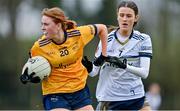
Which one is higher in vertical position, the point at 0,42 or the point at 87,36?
the point at 87,36

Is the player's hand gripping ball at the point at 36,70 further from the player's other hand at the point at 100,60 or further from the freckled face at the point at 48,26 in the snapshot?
the player's other hand at the point at 100,60

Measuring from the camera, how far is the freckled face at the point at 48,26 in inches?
314

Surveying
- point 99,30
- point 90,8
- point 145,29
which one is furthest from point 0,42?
point 99,30

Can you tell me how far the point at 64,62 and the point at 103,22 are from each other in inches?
898

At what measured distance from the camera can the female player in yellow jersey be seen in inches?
317

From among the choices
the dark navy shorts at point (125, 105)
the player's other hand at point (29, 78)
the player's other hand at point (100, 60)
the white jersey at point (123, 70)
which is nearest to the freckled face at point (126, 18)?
the white jersey at point (123, 70)

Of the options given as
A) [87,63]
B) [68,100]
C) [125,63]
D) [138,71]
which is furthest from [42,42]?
[138,71]

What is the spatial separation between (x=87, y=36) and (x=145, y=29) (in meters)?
23.7

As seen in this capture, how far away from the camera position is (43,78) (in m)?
8.13

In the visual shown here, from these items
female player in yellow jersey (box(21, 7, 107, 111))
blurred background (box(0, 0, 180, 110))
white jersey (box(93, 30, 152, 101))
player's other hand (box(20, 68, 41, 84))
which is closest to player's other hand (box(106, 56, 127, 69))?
white jersey (box(93, 30, 152, 101))

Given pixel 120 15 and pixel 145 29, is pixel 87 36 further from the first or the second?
pixel 145 29

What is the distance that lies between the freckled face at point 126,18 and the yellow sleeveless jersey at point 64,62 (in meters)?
0.57

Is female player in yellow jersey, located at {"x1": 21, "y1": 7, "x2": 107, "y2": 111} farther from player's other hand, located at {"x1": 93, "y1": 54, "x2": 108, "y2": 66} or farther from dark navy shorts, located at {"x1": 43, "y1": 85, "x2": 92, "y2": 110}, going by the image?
player's other hand, located at {"x1": 93, "y1": 54, "x2": 108, "y2": 66}

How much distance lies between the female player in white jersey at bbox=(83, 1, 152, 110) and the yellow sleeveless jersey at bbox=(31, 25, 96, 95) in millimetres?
415
